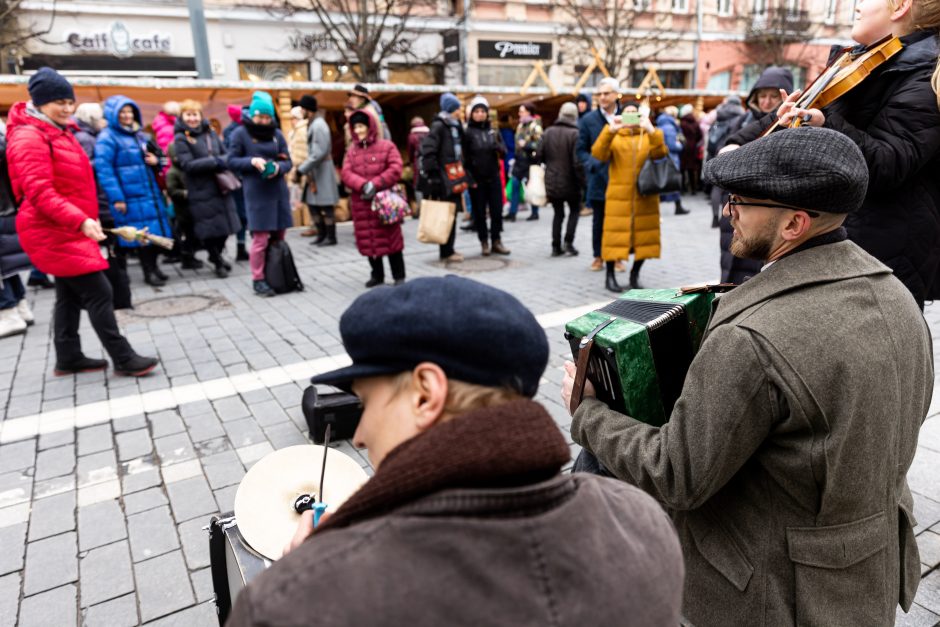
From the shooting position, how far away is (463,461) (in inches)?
32.0

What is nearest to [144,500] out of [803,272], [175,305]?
[803,272]

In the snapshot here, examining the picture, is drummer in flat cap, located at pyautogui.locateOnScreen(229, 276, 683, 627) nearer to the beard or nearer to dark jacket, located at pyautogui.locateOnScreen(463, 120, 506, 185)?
the beard

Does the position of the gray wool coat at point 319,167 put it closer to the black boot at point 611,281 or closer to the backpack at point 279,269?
the backpack at point 279,269

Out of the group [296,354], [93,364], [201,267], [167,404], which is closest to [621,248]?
[296,354]

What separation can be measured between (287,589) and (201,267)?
28.0 feet

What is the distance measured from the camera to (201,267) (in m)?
8.52

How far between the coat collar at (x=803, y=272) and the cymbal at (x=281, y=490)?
1.03m

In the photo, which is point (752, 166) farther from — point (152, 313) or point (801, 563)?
point (152, 313)

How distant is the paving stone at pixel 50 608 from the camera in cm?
227

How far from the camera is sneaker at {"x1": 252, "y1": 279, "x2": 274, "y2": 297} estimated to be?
688 centimetres

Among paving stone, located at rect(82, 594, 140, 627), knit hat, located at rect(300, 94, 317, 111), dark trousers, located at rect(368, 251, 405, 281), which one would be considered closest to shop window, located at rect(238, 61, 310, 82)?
knit hat, located at rect(300, 94, 317, 111)

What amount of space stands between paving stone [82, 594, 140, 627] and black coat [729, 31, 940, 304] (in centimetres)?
316

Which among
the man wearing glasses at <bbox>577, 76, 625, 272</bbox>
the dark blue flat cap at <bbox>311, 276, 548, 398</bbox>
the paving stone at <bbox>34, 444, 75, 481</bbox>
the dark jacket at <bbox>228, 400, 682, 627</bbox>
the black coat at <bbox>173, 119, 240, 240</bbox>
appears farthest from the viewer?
the black coat at <bbox>173, 119, 240, 240</bbox>

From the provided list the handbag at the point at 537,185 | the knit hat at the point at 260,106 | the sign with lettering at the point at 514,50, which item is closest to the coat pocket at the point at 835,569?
the knit hat at the point at 260,106
